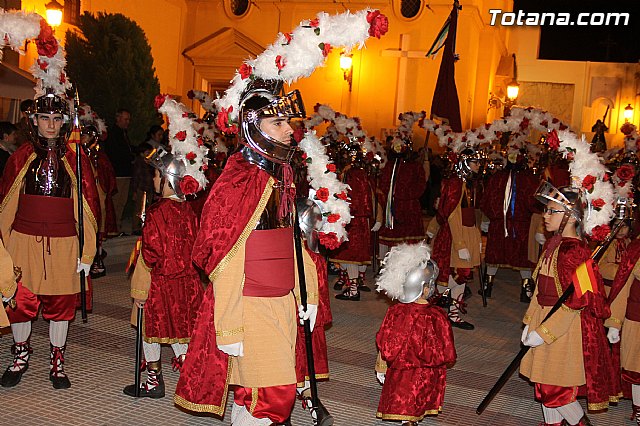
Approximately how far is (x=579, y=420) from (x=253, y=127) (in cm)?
322

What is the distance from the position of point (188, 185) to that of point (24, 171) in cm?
142

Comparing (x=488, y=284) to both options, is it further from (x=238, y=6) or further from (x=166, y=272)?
(x=238, y=6)

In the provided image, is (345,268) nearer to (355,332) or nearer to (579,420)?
(355,332)

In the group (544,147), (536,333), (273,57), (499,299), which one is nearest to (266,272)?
(273,57)

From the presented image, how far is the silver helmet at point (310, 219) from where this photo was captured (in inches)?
232

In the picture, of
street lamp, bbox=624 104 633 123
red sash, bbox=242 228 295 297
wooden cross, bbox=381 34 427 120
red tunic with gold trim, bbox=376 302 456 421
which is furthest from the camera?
street lamp, bbox=624 104 633 123

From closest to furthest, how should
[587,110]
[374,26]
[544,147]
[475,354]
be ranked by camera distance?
[374,26]
[475,354]
[544,147]
[587,110]

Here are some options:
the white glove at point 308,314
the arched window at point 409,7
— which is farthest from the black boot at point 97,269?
the arched window at point 409,7

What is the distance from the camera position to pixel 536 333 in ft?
18.5

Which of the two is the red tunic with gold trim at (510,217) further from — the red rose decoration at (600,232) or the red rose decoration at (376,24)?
A: the red rose decoration at (376,24)

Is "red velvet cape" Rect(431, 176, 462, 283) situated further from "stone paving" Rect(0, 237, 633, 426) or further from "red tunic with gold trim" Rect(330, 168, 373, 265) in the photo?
"red tunic with gold trim" Rect(330, 168, 373, 265)

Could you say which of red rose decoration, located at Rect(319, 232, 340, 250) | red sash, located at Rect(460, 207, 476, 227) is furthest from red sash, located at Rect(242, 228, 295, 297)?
red sash, located at Rect(460, 207, 476, 227)

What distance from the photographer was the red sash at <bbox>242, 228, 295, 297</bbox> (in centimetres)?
438

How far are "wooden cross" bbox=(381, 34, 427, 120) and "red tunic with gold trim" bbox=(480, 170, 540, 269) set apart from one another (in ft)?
39.2
